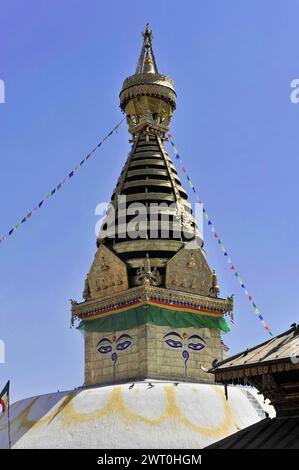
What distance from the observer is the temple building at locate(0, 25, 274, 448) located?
26.0 metres

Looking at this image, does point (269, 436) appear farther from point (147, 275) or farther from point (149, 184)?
point (149, 184)

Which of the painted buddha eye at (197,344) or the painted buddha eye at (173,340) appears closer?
the painted buddha eye at (173,340)

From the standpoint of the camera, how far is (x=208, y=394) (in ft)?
90.5

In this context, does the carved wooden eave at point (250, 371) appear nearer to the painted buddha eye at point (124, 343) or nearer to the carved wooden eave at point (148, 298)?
the carved wooden eave at point (148, 298)

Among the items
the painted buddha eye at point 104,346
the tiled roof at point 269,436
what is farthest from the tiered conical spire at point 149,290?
the tiled roof at point 269,436

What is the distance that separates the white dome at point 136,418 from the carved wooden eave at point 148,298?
4.20 metres

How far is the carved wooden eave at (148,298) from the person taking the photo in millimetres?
30831

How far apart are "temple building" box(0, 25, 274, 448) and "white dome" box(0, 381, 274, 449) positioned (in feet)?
0.14

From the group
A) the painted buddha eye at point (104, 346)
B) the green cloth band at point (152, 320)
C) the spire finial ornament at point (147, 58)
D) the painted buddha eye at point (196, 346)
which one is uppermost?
the spire finial ornament at point (147, 58)

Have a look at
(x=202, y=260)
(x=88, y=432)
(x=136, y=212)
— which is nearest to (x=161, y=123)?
(x=136, y=212)

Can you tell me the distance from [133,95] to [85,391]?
17.0 m

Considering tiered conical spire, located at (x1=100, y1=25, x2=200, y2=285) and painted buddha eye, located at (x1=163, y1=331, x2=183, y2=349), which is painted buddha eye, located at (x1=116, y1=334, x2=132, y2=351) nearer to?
painted buddha eye, located at (x1=163, y1=331, x2=183, y2=349)

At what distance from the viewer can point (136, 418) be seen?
25.9 m

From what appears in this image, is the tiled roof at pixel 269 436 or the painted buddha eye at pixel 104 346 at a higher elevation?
the painted buddha eye at pixel 104 346
